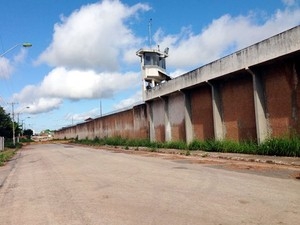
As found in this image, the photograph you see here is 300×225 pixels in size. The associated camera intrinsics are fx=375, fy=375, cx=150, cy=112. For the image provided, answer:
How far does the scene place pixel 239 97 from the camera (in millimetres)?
21891

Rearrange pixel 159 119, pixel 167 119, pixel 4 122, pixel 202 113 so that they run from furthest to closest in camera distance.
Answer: pixel 4 122, pixel 159 119, pixel 167 119, pixel 202 113

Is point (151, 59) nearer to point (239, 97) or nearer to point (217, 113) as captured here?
point (217, 113)

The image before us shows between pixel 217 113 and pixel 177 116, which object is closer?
pixel 217 113

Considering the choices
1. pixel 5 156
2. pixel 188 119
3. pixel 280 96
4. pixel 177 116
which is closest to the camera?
pixel 280 96

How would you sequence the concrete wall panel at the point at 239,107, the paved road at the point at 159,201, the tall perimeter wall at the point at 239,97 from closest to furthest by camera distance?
the paved road at the point at 159,201
the tall perimeter wall at the point at 239,97
the concrete wall panel at the point at 239,107

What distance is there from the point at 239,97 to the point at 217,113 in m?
2.32

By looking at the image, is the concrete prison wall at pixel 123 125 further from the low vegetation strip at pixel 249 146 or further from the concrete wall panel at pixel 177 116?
the low vegetation strip at pixel 249 146

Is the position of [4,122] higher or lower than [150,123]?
higher

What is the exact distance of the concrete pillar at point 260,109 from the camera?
63.0 ft

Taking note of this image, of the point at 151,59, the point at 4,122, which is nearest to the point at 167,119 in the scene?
the point at 151,59

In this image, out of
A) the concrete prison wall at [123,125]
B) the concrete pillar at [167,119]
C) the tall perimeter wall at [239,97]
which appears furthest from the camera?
the concrete prison wall at [123,125]

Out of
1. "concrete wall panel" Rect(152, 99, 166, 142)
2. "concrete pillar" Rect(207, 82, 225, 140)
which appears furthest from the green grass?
"concrete pillar" Rect(207, 82, 225, 140)

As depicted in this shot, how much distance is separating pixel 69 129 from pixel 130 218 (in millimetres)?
101165

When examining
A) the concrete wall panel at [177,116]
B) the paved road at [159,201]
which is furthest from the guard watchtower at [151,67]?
the paved road at [159,201]
